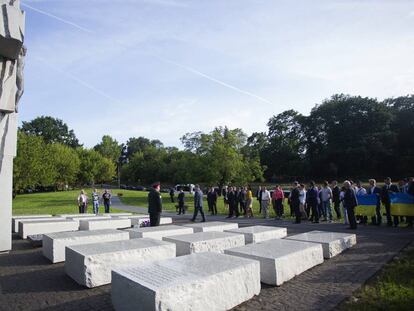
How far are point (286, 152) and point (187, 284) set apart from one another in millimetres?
68662

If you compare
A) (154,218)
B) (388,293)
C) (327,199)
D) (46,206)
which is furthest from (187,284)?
(46,206)

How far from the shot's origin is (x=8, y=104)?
30.1 feet

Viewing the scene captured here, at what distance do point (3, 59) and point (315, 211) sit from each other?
14017mm

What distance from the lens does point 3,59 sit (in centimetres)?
913

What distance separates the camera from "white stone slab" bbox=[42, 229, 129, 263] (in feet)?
25.9

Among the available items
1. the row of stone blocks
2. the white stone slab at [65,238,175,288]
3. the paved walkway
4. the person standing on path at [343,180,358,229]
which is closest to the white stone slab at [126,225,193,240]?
the white stone slab at [65,238,175,288]

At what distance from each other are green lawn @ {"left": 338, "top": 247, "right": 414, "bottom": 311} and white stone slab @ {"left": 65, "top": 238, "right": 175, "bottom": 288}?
3604 millimetres

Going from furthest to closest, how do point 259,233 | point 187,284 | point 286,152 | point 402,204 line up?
point 286,152 < point 402,204 < point 259,233 < point 187,284

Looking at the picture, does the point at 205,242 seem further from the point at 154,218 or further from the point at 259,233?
the point at 154,218

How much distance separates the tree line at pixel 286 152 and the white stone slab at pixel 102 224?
84.9ft

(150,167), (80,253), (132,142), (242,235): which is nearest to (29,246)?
(80,253)

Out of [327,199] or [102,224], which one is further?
[327,199]

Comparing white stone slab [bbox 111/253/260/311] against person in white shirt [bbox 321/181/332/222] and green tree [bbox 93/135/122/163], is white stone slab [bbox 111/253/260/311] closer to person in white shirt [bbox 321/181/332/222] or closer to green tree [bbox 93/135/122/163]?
person in white shirt [bbox 321/181/332/222]

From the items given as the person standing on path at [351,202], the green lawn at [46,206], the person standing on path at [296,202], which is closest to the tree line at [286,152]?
the green lawn at [46,206]
